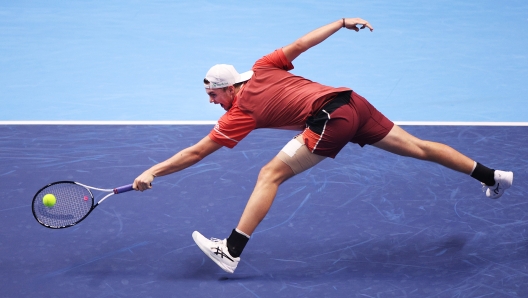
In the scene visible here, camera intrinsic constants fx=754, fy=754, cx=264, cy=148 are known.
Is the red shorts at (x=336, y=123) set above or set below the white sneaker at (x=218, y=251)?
above

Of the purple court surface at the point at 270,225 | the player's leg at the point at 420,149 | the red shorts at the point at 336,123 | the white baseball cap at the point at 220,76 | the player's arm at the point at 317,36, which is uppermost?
the player's arm at the point at 317,36

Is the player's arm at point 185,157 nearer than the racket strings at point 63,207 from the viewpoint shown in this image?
Yes

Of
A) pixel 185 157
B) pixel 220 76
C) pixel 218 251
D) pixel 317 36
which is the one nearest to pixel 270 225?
pixel 218 251

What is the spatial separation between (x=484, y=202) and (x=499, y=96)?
2850mm

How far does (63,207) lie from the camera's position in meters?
5.11

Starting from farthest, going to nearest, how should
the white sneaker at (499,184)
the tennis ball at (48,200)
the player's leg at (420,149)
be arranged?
1. the white sneaker at (499,184)
2. the player's leg at (420,149)
3. the tennis ball at (48,200)

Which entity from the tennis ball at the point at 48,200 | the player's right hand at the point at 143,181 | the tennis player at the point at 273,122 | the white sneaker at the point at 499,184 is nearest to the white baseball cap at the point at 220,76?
the tennis player at the point at 273,122

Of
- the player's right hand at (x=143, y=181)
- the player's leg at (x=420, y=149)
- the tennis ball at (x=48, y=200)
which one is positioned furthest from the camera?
the player's leg at (x=420, y=149)

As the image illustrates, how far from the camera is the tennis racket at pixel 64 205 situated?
5043 millimetres

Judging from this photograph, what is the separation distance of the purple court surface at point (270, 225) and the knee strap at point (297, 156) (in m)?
0.67

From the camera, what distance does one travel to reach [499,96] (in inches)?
330

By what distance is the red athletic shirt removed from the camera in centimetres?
496

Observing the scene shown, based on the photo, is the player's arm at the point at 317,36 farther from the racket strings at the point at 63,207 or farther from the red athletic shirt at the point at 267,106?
the racket strings at the point at 63,207

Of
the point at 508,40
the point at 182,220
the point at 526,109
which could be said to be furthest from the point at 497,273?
the point at 508,40
